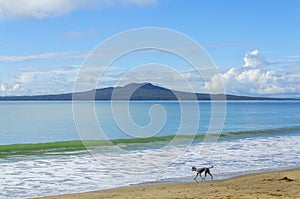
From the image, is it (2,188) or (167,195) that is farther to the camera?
(2,188)

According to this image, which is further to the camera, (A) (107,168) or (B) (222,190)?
(A) (107,168)

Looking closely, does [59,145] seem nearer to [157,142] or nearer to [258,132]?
[157,142]

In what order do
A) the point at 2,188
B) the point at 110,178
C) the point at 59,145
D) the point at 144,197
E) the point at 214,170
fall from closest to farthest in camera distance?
the point at 144,197, the point at 2,188, the point at 110,178, the point at 214,170, the point at 59,145

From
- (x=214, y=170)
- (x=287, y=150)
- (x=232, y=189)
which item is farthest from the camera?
(x=287, y=150)

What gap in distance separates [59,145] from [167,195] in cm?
2659

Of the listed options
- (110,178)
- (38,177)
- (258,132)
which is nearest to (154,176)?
(110,178)

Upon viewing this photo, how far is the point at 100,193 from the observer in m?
15.7

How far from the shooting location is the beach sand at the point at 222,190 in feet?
45.0

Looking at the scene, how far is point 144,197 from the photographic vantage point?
13.7 metres

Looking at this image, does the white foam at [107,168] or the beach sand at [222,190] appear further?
the white foam at [107,168]

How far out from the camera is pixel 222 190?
15.0 m

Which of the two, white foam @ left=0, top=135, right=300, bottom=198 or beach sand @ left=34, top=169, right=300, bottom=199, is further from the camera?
white foam @ left=0, top=135, right=300, bottom=198

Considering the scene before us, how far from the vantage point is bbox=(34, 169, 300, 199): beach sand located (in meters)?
13.7

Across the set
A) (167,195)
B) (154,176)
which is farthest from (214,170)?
(167,195)
